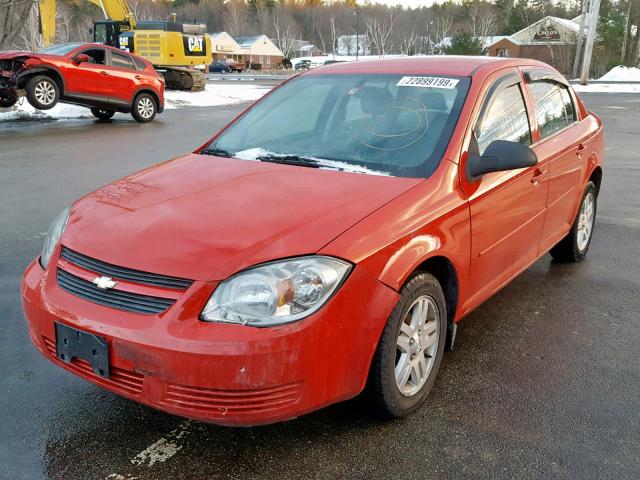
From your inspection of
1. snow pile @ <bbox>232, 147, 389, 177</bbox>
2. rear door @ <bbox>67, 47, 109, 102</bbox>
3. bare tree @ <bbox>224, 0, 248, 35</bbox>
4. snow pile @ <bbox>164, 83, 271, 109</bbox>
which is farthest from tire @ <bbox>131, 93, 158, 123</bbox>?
bare tree @ <bbox>224, 0, 248, 35</bbox>

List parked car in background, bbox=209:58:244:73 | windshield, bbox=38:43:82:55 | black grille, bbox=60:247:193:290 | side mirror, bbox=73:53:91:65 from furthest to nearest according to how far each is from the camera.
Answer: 1. parked car in background, bbox=209:58:244:73
2. windshield, bbox=38:43:82:55
3. side mirror, bbox=73:53:91:65
4. black grille, bbox=60:247:193:290

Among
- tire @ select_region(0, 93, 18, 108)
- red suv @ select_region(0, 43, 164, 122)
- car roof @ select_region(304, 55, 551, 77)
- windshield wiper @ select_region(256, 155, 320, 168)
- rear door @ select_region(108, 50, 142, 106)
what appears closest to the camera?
windshield wiper @ select_region(256, 155, 320, 168)

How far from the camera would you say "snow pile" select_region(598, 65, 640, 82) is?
146 ft

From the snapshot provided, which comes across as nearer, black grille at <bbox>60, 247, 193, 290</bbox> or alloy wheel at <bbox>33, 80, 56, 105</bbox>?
black grille at <bbox>60, 247, 193, 290</bbox>

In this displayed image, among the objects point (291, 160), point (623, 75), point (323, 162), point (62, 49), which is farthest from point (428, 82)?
point (623, 75)

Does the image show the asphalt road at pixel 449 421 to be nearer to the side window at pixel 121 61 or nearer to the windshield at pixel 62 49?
the windshield at pixel 62 49

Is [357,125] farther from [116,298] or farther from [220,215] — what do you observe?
[116,298]

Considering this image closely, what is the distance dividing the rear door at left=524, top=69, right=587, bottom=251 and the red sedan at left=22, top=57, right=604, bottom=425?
148 millimetres

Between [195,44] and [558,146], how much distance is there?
78.7 ft

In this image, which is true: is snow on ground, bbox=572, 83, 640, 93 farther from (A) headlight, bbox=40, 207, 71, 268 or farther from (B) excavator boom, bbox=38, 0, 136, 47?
(A) headlight, bbox=40, 207, 71, 268

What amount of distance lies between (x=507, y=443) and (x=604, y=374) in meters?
1.00

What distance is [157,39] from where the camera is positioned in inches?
948

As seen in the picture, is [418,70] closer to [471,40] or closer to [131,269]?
[131,269]

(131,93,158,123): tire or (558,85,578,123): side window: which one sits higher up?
(558,85,578,123): side window
